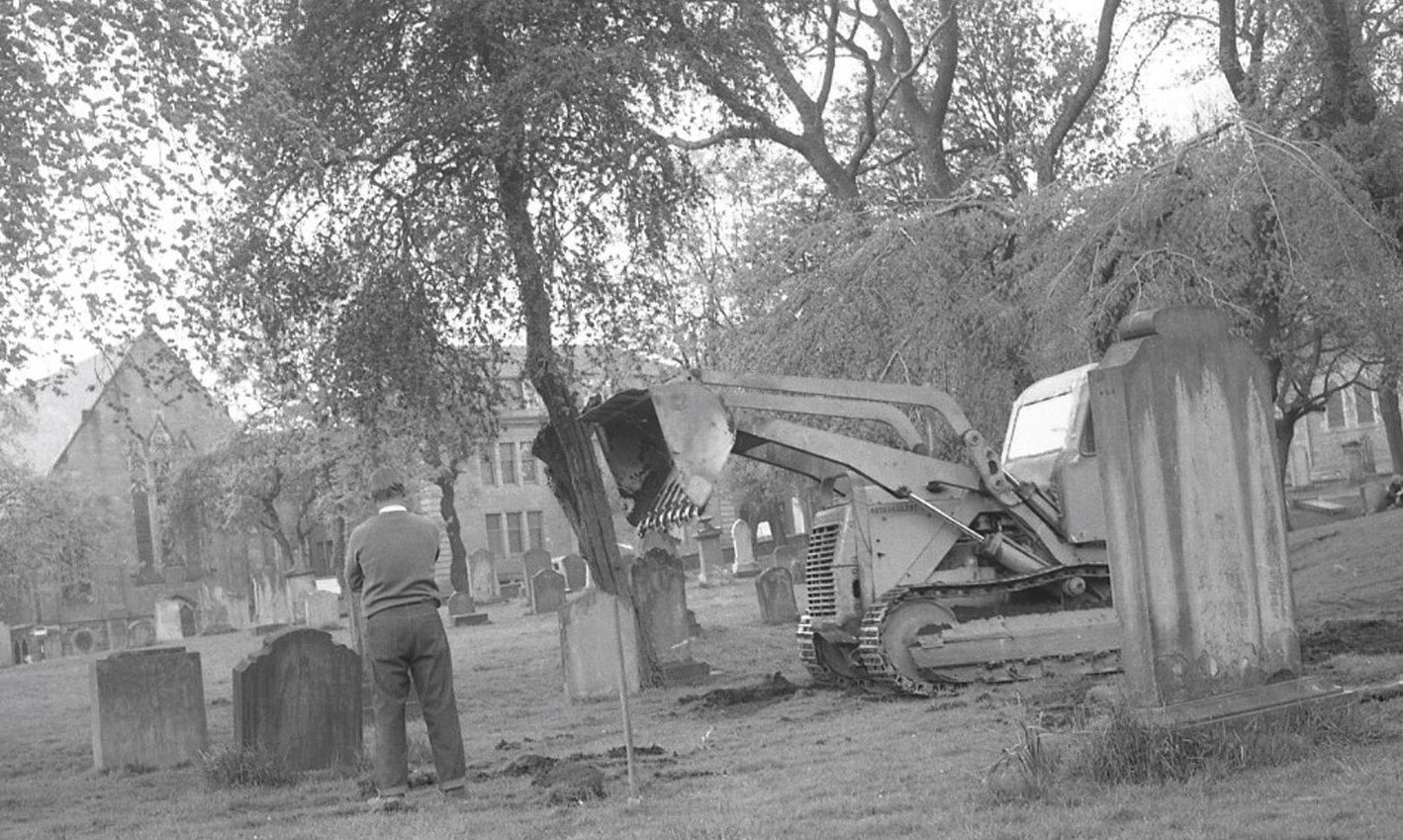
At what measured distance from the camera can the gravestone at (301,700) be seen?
1138cm

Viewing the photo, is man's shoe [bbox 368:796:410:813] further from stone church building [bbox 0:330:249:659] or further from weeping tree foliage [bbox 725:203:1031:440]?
stone church building [bbox 0:330:249:659]

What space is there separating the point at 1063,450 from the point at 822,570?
254 centimetres

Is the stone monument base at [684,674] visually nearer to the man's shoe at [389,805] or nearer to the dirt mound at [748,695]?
the dirt mound at [748,695]

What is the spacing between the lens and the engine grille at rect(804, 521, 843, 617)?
14828mm

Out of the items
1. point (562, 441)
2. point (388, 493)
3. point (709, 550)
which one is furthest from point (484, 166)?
point (709, 550)

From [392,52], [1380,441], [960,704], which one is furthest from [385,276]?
[1380,441]

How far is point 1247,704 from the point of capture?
769 centimetres

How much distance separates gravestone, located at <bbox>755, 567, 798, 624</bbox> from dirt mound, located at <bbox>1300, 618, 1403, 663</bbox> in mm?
11058

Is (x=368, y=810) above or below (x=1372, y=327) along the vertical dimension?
below

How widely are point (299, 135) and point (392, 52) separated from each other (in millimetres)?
2252

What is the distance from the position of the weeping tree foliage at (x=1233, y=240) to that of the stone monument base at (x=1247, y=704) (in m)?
7.57

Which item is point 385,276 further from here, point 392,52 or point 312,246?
point 392,52

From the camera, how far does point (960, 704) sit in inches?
503

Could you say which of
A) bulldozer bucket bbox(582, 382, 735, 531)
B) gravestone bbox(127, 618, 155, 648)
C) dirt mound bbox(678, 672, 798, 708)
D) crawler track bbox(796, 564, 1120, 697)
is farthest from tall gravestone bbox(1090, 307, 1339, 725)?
gravestone bbox(127, 618, 155, 648)
